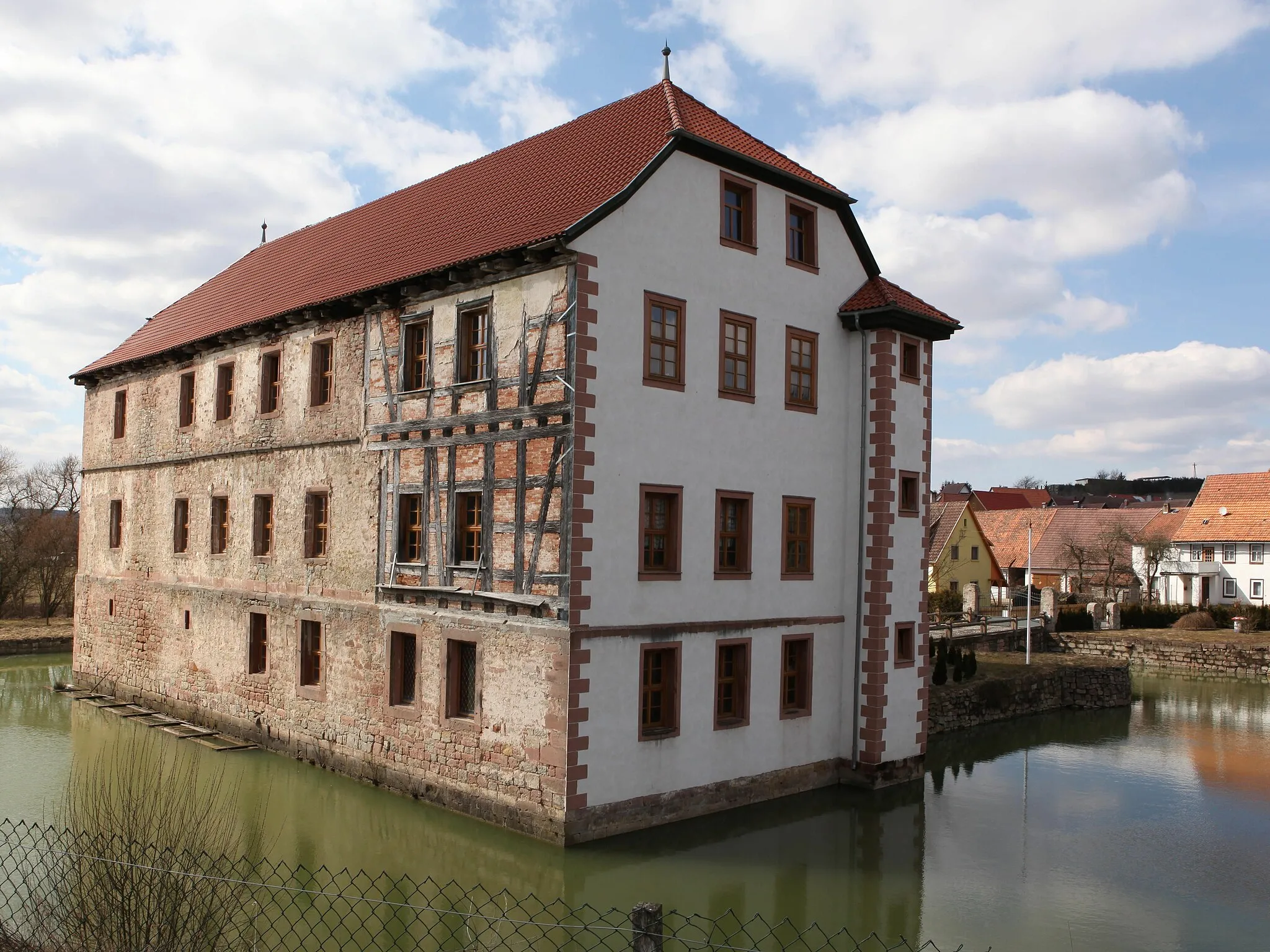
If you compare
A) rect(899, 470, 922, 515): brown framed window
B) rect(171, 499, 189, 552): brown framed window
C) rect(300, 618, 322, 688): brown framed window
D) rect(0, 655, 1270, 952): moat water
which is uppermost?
rect(899, 470, 922, 515): brown framed window

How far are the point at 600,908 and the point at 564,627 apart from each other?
375 cm

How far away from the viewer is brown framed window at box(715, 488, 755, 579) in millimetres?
16938

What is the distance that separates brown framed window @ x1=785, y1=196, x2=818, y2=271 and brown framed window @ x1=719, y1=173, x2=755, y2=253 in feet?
3.52

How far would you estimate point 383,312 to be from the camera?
18812 millimetres

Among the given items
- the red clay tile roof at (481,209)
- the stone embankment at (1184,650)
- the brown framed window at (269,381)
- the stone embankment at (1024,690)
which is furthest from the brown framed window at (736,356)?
the stone embankment at (1184,650)

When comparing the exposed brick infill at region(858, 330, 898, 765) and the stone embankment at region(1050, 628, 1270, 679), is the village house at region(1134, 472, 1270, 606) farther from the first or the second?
the exposed brick infill at region(858, 330, 898, 765)

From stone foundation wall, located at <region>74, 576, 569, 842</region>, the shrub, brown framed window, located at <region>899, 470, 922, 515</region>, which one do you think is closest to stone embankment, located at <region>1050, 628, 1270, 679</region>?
the shrub

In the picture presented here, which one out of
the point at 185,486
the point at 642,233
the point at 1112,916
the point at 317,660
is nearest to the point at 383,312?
the point at 642,233

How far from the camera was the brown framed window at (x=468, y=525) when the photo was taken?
54.7 feet

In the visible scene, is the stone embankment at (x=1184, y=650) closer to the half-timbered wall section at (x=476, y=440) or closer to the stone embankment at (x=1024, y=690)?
the stone embankment at (x=1024, y=690)

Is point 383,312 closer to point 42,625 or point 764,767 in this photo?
point 764,767

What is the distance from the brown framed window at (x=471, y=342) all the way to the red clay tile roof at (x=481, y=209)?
0.92m

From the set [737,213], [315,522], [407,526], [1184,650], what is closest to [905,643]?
[737,213]

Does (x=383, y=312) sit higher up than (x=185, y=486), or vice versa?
(x=383, y=312)
